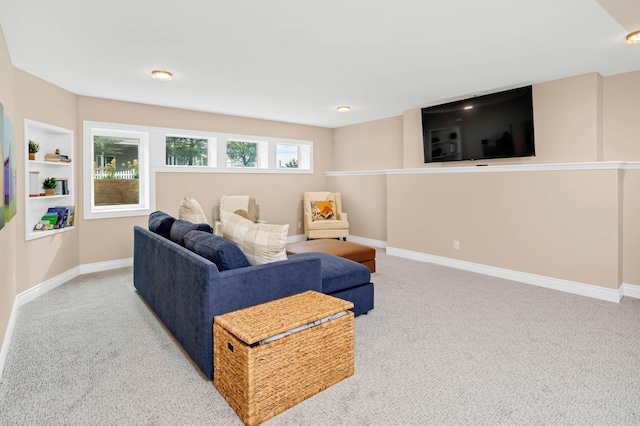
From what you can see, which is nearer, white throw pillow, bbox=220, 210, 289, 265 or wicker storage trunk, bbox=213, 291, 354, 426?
wicker storage trunk, bbox=213, 291, 354, 426

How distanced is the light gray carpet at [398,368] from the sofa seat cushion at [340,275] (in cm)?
36

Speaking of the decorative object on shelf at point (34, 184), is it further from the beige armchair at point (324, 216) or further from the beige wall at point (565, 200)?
the beige wall at point (565, 200)

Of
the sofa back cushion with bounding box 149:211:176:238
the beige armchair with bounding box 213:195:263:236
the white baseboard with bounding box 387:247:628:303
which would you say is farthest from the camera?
the beige armchair with bounding box 213:195:263:236

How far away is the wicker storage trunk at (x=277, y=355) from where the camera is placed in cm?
172

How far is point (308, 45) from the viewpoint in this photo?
3.02 meters

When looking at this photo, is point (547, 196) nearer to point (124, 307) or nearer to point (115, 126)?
point (124, 307)

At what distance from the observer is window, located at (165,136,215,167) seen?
5.48 m

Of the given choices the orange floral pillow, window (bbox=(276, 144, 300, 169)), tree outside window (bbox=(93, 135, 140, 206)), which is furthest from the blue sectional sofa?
window (bbox=(276, 144, 300, 169))

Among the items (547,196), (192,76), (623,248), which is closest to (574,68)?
(547,196)

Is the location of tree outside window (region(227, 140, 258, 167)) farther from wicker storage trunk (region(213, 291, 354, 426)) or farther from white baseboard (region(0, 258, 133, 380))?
wicker storage trunk (region(213, 291, 354, 426))

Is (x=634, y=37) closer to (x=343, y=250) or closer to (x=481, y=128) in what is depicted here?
(x=481, y=128)

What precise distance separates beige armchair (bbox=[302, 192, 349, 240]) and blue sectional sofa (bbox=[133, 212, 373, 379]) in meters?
3.17

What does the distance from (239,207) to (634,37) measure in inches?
203

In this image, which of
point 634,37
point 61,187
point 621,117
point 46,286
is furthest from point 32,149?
point 621,117
